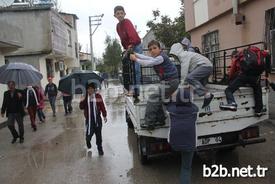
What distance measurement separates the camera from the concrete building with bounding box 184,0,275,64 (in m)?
11.6

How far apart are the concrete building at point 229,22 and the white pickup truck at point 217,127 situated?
18.6 feet

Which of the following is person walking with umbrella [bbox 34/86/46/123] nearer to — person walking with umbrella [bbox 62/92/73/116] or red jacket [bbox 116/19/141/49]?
person walking with umbrella [bbox 62/92/73/116]

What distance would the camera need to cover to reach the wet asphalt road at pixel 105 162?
20.4ft

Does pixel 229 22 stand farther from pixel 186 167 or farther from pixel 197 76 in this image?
pixel 186 167

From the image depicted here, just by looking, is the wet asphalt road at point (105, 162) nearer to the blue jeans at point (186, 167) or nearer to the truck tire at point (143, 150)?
the truck tire at point (143, 150)

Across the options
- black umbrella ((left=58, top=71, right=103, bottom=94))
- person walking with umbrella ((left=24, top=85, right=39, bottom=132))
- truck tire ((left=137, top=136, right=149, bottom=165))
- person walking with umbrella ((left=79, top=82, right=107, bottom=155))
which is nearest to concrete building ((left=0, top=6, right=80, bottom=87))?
black umbrella ((left=58, top=71, right=103, bottom=94))

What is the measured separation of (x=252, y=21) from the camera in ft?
41.1

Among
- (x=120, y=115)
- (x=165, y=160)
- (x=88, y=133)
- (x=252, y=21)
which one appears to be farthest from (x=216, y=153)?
(x=120, y=115)

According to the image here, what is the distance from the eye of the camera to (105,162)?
739 cm

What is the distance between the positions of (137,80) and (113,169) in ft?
5.50

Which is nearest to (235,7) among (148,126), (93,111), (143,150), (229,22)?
(229,22)


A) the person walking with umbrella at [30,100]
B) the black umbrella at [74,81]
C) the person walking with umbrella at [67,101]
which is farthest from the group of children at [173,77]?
the person walking with umbrella at [67,101]

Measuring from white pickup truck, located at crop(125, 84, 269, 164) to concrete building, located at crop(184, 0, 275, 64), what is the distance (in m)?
5.67

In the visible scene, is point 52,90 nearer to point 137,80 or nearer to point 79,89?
point 79,89
